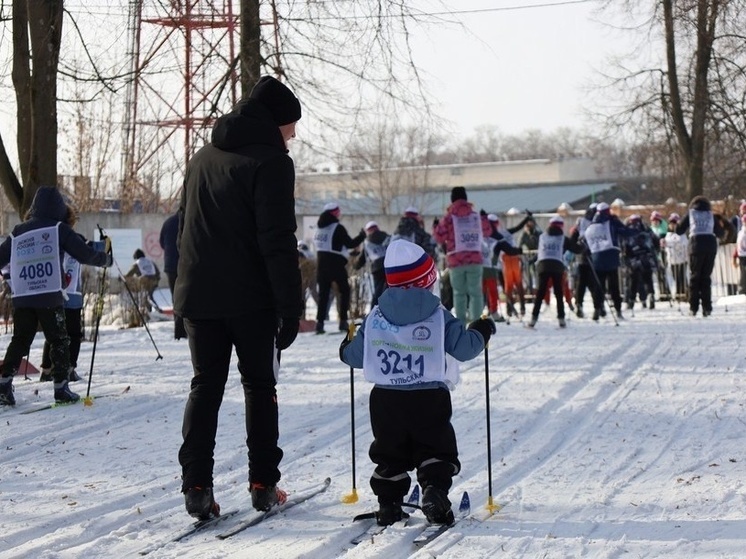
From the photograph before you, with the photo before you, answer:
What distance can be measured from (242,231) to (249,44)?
11.2 metres

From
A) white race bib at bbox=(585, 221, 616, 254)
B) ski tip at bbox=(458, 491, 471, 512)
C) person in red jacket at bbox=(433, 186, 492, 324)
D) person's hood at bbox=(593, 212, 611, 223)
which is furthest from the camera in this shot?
person's hood at bbox=(593, 212, 611, 223)

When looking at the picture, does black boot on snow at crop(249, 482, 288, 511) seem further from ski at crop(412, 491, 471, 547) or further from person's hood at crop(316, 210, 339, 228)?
person's hood at crop(316, 210, 339, 228)

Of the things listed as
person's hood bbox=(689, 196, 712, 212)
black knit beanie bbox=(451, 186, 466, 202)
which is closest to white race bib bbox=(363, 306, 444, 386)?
black knit beanie bbox=(451, 186, 466, 202)

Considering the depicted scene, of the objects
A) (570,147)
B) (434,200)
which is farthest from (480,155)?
(434,200)

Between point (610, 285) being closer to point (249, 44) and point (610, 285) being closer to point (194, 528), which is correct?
point (249, 44)

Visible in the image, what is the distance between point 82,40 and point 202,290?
33.3 feet

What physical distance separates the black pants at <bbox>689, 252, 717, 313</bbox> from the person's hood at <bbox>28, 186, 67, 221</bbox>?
1110cm

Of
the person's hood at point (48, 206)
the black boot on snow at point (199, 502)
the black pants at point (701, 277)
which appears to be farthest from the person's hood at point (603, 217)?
the black boot on snow at point (199, 502)

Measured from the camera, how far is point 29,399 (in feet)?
34.6

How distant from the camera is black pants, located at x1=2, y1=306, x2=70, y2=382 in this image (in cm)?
994

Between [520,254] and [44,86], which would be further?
[520,254]

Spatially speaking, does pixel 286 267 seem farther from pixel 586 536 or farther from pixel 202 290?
pixel 586 536

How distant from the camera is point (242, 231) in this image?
5668 mm

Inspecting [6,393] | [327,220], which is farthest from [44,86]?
[6,393]
